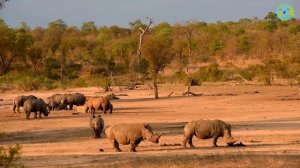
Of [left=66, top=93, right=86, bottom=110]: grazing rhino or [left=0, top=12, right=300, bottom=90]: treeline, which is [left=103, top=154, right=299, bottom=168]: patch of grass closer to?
[left=66, top=93, right=86, bottom=110]: grazing rhino

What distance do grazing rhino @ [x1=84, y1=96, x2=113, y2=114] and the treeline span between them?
13822 millimetres

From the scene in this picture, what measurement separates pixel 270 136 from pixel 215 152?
19.5 ft

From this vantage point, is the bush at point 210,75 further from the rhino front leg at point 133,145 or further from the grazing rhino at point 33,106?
the rhino front leg at point 133,145

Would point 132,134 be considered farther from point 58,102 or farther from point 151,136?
point 58,102

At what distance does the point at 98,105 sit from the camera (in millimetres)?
40438

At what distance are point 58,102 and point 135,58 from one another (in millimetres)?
39433

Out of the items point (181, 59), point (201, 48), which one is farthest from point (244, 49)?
point (181, 59)

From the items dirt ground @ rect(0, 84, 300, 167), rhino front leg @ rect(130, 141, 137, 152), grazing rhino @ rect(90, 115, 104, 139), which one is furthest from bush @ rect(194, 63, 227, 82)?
rhino front leg @ rect(130, 141, 137, 152)

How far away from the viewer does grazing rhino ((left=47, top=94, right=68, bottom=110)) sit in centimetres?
4505

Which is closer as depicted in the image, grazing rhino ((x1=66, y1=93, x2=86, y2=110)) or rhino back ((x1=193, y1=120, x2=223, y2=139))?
rhino back ((x1=193, y1=120, x2=223, y2=139))

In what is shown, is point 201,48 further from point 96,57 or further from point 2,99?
point 2,99

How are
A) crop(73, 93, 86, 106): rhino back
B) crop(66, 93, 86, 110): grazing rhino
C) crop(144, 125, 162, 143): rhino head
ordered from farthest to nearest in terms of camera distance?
crop(73, 93, 86, 106): rhino back → crop(66, 93, 86, 110): grazing rhino → crop(144, 125, 162, 143): rhino head

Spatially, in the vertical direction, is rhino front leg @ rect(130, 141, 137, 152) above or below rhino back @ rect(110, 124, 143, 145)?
below

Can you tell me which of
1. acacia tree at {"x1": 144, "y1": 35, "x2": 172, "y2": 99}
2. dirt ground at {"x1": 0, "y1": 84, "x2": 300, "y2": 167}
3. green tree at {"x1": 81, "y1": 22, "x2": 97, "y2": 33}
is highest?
green tree at {"x1": 81, "y1": 22, "x2": 97, "y2": 33}
